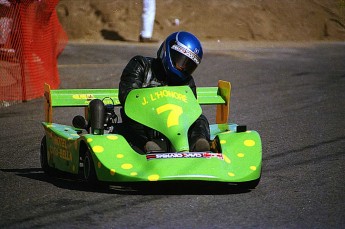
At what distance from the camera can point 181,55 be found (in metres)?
8.55

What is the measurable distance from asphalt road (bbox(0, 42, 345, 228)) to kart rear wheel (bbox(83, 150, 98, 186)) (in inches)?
3.4

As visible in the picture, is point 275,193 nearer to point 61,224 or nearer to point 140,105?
point 140,105

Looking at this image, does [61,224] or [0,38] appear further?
[0,38]

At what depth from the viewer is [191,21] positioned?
24.1 meters

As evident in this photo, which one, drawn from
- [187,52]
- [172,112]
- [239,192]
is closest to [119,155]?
[172,112]

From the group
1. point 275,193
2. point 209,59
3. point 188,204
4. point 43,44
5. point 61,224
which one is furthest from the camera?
point 209,59

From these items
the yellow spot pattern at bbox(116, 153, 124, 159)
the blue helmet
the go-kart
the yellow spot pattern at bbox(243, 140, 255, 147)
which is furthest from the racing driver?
the yellow spot pattern at bbox(116, 153, 124, 159)

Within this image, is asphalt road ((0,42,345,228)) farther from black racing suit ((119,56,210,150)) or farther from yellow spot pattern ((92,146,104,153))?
black racing suit ((119,56,210,150))

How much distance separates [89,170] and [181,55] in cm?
162

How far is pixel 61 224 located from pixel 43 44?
30.5 ft

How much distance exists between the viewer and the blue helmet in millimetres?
8539

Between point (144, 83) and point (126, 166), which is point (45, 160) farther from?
point (126, 166)

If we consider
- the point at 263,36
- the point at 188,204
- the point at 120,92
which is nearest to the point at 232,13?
the point at 263,36

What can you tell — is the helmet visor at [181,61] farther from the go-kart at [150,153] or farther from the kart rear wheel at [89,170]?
the kart rear wheel at [89,170]
